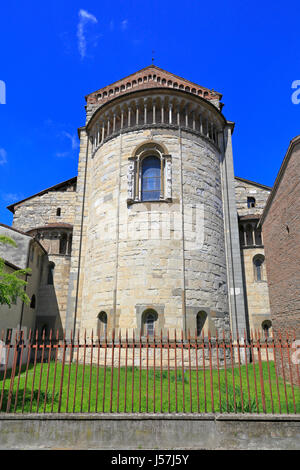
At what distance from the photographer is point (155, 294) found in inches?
588

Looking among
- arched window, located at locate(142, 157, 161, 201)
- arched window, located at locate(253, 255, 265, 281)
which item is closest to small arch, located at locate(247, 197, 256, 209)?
arched window, located at locate(253, 255, 265, 281)

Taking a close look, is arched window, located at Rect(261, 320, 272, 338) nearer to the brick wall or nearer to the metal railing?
the metal railing

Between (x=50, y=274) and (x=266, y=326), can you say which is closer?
(x=266, y=326)

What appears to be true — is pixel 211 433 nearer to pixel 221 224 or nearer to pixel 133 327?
pixel 133 327

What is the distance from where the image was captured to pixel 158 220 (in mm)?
15969

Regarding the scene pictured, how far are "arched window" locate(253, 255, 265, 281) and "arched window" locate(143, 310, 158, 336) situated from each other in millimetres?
9789

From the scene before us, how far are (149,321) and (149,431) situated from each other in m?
8.27

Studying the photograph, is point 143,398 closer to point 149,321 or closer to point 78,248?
point 149,321

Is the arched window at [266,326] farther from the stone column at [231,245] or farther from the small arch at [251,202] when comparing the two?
the small arch at [251,202]

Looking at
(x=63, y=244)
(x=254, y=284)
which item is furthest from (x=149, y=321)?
(x=63, y=244)

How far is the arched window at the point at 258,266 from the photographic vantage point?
71.6ft

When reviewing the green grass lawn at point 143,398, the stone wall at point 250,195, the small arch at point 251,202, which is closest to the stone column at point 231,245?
the green grass lawn at point 143,398
